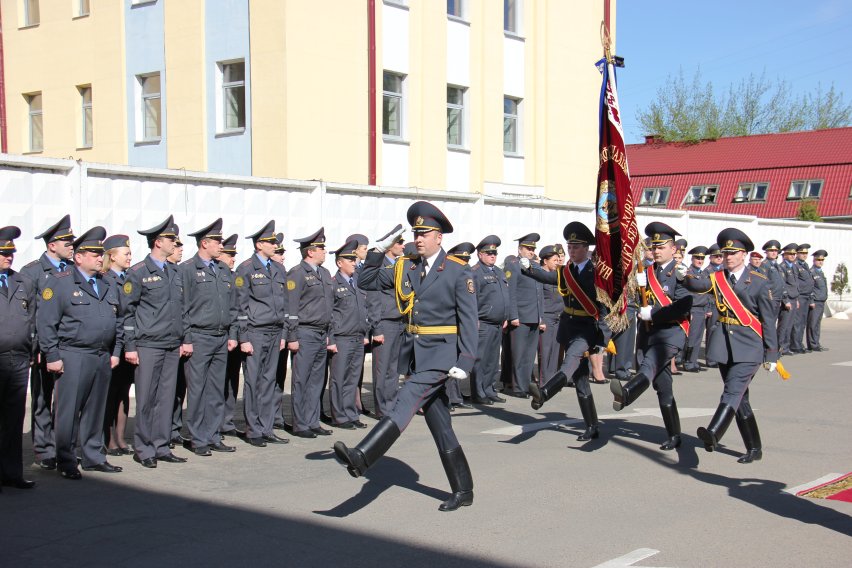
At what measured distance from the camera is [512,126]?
2719 centimetres

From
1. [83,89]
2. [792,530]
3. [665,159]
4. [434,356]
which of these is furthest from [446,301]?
[665,159]

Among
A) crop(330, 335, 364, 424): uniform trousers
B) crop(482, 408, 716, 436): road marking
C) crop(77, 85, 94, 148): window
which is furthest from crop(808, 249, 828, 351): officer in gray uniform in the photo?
crop(77, 85, 94, 148): window

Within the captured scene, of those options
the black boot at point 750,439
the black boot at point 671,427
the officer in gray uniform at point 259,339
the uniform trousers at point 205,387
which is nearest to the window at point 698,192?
A: the black boot at point 671,427

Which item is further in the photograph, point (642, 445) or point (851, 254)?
point (851, 254)

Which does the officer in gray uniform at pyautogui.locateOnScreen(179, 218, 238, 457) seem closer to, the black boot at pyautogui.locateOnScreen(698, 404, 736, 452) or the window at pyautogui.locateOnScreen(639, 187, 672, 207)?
the black boot at pyautogui.locateOnScreen(698, 404, 736, 452)

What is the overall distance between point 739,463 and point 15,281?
6454 mm

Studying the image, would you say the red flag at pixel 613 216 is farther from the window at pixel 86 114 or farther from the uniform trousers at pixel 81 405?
the window at pixel 86 114

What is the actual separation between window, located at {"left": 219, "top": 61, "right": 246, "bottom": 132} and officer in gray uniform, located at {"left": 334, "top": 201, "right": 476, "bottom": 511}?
1552 centimetres

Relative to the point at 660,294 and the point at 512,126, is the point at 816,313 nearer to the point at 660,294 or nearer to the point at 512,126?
the point at 512,126

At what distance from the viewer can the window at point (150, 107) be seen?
79.1 feet

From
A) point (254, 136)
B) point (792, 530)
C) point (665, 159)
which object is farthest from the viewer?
point (665, 159)

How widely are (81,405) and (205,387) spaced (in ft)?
4.53

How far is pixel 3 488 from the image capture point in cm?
771

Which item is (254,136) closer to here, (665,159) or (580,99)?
(580,99)
